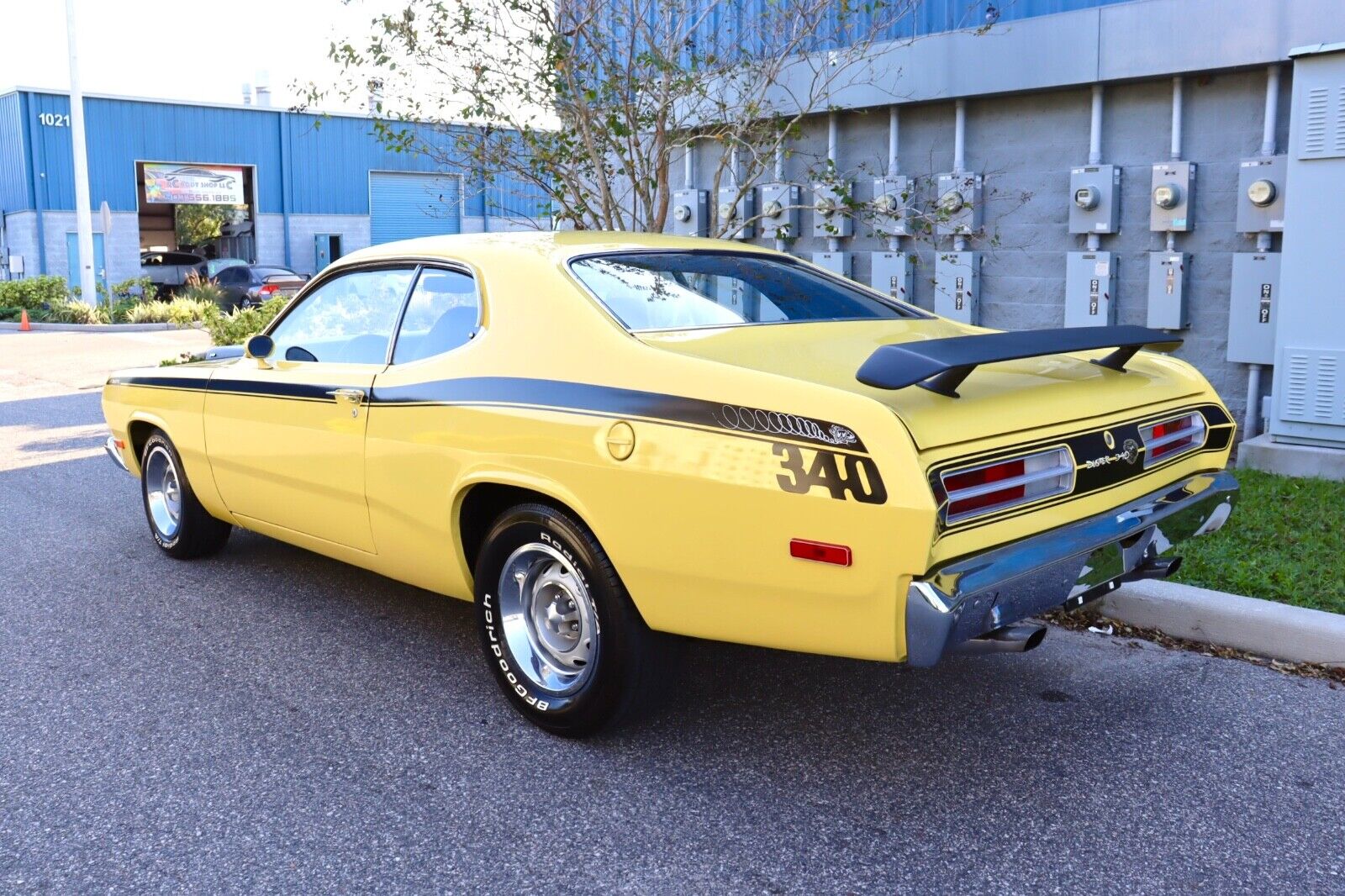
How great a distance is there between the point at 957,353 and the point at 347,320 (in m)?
2.61

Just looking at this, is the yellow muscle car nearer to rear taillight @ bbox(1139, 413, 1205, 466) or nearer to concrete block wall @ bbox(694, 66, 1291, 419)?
rear taillight @ bbox(1139, 413, 1205, 466)

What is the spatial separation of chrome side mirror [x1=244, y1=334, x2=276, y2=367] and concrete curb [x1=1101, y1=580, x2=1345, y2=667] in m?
3.57

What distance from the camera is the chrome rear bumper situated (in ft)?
9.82

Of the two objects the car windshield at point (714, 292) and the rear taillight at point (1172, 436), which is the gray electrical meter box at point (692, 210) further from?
the rear taillight at point (1172, 436)

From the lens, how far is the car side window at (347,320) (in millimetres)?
4551

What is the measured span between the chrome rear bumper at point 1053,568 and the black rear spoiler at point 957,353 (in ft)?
1.57

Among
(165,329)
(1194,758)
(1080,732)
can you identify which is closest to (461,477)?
(1080,732)

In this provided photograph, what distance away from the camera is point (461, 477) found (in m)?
3.93

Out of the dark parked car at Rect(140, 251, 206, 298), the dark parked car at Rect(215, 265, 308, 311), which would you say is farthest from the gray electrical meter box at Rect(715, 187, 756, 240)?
the dark parked car at Rect(140, 251, 206, 298)

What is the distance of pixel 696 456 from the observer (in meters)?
3.26

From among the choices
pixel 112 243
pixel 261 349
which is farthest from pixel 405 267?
pixel 112 243

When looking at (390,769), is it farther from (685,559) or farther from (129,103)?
(129,103)

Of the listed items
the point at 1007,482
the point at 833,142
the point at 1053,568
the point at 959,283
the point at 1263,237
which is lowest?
the point at 1053,568

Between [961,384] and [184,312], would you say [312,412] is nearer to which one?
[961,384]
